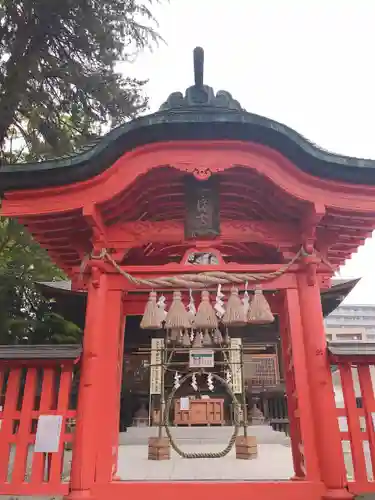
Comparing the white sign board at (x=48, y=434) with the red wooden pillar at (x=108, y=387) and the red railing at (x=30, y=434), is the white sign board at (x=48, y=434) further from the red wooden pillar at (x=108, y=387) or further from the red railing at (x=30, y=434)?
the red wooden pillar at (x=108, y=387)

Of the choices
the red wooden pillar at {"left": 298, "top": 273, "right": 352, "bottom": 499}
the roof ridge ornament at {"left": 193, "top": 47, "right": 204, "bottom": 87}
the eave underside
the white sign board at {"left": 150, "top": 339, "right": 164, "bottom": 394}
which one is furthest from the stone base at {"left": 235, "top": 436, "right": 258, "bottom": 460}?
the roof ridge ornament at {"left": 193, "top": 47, "right": 204, "bottom": 87}

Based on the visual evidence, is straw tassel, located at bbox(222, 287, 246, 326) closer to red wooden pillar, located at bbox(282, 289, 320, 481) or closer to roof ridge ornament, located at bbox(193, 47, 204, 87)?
red wooden pillar, located at bbox(282, 289, 320, 481)

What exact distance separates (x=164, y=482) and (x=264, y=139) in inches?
132

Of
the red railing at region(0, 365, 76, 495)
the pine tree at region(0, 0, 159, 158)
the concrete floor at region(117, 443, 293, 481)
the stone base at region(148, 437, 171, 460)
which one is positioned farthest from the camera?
the pine tree at region(0, 0, 159, 158)

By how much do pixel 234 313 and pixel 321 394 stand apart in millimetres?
1091

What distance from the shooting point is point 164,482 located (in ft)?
11.6

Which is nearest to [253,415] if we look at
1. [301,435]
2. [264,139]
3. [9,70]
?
[301,435]

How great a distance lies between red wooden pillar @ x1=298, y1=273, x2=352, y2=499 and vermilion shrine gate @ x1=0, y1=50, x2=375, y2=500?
0.03 feet

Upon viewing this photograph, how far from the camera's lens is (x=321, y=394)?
3680mm

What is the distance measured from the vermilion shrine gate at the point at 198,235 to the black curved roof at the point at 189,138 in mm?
10

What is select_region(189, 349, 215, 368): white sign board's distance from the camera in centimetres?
488

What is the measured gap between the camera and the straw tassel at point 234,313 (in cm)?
392

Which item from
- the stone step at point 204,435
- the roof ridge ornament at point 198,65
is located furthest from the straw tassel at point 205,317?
the stone step at point 204,435

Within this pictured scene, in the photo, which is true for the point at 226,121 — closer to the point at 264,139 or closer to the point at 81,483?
the point at 264,139
